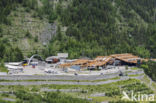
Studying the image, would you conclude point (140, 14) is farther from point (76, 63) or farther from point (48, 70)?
point (48, 70)

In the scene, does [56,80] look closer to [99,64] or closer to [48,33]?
[99,64]

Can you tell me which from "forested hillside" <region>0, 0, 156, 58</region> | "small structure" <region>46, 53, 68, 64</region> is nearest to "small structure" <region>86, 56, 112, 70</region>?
"small structure" <region>46, 53, 68, 64</region>

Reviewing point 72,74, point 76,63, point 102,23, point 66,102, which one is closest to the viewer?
point 66,102

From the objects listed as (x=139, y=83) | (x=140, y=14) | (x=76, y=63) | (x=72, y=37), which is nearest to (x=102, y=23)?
(x=72, y=37)

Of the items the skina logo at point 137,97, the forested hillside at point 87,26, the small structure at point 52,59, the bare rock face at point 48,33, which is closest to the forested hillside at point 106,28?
the forested hillside at point 87,26

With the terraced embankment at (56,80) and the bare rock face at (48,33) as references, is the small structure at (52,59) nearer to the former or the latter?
the bare rock face at (48,33)

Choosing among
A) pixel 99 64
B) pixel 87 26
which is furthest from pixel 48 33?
pixel 99 64
